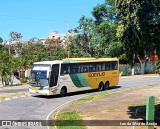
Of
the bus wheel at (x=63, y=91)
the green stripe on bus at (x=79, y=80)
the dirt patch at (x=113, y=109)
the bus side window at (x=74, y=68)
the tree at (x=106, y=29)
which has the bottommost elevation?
the dirt patch at (x=113, y=109)

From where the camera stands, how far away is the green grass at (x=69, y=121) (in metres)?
16.0

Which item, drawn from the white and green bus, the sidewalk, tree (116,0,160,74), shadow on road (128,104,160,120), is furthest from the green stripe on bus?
tree (116,0,160,74)

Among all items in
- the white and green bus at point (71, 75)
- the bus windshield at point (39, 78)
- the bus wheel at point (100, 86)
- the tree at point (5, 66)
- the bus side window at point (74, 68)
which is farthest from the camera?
the tree at point (5, 66)

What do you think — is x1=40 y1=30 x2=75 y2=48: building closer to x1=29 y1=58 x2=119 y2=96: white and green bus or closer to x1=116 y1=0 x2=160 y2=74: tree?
x1=29 y1=58 x2=119 y2=96: white and green bus

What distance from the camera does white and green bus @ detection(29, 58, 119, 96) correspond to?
2852 cm

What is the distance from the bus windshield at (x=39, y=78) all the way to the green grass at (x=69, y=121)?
809cm

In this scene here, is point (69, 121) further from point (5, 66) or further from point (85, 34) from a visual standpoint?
point (85, 34)

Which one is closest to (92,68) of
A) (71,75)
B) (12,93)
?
(71,75)

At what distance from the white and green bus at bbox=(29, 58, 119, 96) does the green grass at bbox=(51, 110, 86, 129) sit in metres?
8.19

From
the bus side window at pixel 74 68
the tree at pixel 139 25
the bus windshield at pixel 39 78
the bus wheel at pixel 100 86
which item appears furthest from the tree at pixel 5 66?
the tree at pixel 139 25

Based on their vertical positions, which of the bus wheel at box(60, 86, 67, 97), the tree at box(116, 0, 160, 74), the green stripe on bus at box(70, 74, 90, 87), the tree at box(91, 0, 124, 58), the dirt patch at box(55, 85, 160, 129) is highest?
the tree at box(91, 0, 124, 58)

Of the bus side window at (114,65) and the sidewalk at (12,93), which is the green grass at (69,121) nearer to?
the sidewalk at (12,93)

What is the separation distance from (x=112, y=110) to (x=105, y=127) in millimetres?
5052

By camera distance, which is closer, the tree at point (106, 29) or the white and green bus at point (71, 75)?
the white and green bus at point (71, 75)
